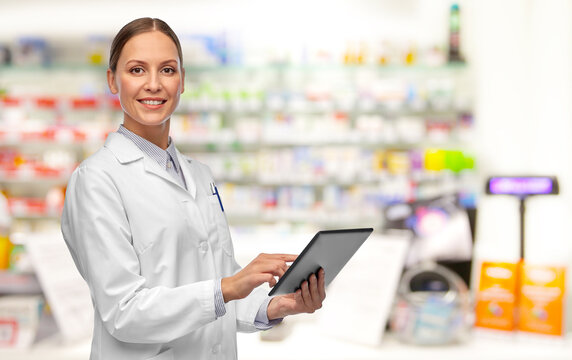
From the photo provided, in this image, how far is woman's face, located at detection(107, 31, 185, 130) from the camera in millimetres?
1096

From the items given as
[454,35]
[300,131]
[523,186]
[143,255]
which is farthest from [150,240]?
[454,35]

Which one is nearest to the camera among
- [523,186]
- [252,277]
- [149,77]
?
[252,277]

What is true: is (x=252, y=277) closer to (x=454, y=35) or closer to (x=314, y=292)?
(x=314, y=292)

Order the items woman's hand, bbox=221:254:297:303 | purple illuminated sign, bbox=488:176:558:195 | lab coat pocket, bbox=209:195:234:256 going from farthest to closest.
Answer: purple illuminated sign, bbox=488:176:558:195, lab coat pocket, bbox=209:195:234:256, woman's hand, bbox=221:254:297:303

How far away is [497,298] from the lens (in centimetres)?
215

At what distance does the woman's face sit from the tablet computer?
1.31 feet

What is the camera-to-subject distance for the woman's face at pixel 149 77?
110cm

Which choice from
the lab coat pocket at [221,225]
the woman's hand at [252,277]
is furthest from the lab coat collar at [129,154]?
the woman's hand at [252,277]

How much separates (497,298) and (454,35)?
3704 millimetres

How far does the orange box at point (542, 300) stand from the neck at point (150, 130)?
1.57m

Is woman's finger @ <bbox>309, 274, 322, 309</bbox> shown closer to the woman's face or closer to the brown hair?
the woman's face

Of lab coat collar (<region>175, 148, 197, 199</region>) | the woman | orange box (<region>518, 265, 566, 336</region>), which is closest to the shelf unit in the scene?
orange box (<region>518, 265, 566, 336</region>)

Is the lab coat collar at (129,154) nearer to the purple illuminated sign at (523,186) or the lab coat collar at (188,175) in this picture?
the lab coat collar at (188,175)

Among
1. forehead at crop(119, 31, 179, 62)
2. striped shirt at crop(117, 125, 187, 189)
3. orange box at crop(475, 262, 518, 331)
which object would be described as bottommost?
orange box at crop(475, 262, 518, 331)
